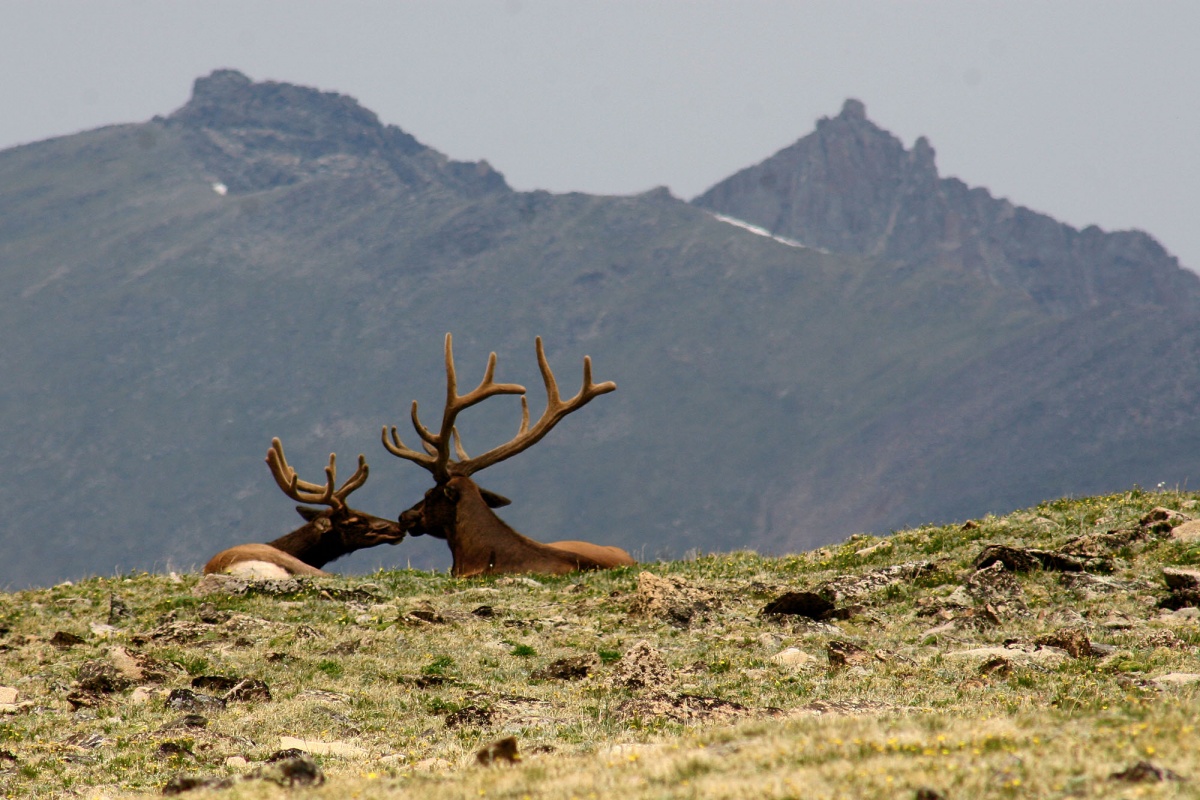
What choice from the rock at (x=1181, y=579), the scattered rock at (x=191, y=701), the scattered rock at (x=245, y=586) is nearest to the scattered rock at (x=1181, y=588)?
the rock at (x=1181, y=579)

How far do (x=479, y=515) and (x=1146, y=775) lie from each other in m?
17.0

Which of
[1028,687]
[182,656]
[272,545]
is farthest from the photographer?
[272,545]

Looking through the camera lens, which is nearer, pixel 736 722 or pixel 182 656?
pixel 736 722

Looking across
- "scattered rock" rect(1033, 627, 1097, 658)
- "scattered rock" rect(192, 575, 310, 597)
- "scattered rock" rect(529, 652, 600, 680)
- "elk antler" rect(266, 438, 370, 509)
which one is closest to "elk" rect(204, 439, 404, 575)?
"elk antler" rect(266, 438, 370, 509)

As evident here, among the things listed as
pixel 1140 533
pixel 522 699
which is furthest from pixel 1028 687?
pixel 1140 533

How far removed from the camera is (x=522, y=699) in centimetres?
1198

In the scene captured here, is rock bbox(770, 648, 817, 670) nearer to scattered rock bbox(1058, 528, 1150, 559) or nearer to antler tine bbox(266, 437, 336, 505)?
scattered rock bbox(1058, 528, 1150, 559)

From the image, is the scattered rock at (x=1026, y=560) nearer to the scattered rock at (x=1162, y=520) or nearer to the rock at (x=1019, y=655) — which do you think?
the scattered rock at (x=1162, y=520)

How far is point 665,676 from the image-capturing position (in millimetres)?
12383

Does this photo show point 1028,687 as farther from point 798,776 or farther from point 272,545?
point 272,545

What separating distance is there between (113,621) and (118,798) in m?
9.36

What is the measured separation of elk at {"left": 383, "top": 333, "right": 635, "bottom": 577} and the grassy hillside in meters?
1.33

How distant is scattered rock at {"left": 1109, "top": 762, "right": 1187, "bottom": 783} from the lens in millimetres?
6559

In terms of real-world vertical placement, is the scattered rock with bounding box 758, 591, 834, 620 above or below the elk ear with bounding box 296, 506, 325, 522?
below
